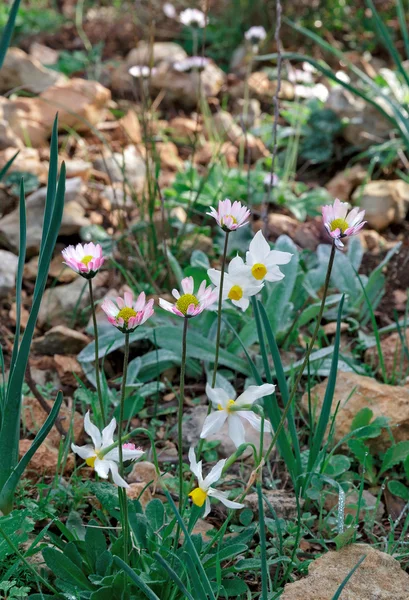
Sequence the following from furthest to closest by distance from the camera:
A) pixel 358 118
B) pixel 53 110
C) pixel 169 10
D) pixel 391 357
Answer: pixel 169 10 → pixel 358 118 → pixel 53 110 → pixel 391 357

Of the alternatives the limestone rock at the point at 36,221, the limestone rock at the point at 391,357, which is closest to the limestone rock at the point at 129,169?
the limestone rock at the point at 36,221

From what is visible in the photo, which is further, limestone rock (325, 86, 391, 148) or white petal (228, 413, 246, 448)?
limestone rock (325, 86, 391, 148)

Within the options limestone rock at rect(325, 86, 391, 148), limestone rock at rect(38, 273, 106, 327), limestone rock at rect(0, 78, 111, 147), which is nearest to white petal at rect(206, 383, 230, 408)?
limestone rock at rect(38, 273, 106, 327)

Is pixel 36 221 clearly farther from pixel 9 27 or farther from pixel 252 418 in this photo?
pixel 252 418

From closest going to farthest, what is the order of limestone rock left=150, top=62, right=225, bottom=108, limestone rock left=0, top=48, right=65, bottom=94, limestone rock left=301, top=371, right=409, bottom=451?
limestone rock left=301, top=371, right=409, bottom=451 → limestone rock left=0, top=48, right=65, bottom=94 → limestone rock left=150, top=62, right=225, bottom=108

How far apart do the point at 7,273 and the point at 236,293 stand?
4.51 feet

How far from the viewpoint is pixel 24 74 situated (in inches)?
144

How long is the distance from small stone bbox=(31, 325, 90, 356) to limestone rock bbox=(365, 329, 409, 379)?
801 millimetres

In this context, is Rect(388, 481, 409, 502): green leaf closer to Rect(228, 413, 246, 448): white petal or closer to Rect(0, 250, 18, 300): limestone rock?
Rect(228, 413, 246, 448): white petal

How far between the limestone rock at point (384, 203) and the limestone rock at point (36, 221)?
112cm

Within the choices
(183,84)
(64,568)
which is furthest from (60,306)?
(183,84)

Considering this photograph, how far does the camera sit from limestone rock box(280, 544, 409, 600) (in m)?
Result: 1.25

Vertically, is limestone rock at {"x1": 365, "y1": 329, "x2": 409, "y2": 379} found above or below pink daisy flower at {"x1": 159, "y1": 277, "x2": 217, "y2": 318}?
below

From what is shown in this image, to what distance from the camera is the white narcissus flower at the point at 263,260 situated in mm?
1179
